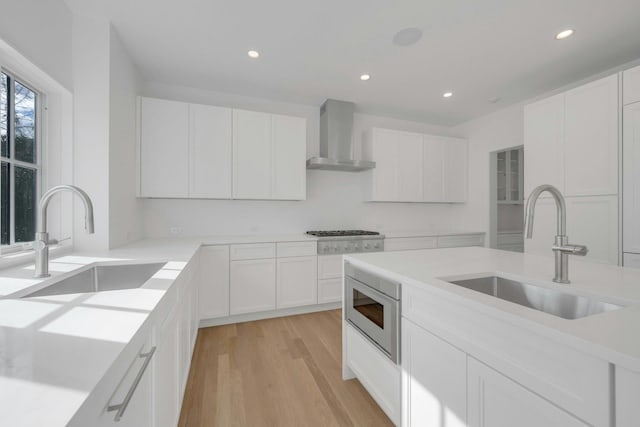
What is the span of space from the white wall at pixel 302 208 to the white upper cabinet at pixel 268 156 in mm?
365

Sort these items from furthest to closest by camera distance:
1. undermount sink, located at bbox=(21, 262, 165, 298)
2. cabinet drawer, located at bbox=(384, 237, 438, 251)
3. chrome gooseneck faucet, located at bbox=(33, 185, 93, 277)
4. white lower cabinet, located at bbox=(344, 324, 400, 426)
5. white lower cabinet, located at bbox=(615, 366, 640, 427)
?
cabinet drawer, located at bbox=(384, 237, 438, 251)
undermount sink, located at bbox=(21, 262, 165, 298)
white lower cabinet, located at bbox=(344, 324, 400, 426)
chrome gooseneck faucet, located at bbox=(33, 185, 93, 277)
white lower cabinet, located at bbox=(615, 366, 640, 427)

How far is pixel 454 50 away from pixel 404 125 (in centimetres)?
183

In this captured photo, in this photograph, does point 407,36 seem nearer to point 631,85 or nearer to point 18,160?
point 631,85

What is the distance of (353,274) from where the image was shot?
1694mm

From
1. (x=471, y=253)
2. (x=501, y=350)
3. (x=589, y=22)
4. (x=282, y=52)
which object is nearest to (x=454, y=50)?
(x=589, y=22)

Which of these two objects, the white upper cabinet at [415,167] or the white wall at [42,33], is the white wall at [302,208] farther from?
the white wall at [42,33]

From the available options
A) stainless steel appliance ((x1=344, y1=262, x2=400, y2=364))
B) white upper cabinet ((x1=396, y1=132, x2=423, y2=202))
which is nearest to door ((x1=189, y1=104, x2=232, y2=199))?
stainless steel appliance ((x1=344, y1=262, x2=400, y2=364))

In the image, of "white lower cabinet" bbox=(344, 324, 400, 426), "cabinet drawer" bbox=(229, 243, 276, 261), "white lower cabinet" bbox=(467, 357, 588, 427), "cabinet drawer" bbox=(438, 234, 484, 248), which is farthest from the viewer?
"cabinet drawer" bbox=(438, 234, 484, 248)

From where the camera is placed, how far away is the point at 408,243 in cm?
352

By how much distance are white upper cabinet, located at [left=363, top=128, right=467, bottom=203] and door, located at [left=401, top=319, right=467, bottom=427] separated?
263 cm

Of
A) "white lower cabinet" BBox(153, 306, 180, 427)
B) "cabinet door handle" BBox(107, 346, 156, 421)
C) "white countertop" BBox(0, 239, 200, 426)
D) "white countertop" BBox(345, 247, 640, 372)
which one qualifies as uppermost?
"white countertop" BBox(345, 247, 640, 372)

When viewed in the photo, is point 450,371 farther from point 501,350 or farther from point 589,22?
point 589,22

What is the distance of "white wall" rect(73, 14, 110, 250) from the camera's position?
1.96 m

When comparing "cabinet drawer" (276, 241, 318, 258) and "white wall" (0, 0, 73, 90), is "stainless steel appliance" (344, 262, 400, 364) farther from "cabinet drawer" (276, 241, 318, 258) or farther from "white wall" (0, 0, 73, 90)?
"white wall" (0, 0, 73, 90)
